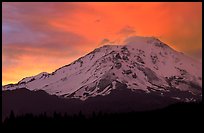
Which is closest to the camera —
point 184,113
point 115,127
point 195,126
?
point 195,126

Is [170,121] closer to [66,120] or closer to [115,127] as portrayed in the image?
[115,127]

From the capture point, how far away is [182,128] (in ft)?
431

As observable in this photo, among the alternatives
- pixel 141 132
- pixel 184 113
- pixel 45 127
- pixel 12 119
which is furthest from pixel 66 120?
pixel 184 113

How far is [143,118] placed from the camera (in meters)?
149

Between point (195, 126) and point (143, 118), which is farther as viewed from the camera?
point (143, 118)

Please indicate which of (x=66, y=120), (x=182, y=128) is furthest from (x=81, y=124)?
(x=182, y=128)

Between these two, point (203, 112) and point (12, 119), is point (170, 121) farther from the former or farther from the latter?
point (12, 119)

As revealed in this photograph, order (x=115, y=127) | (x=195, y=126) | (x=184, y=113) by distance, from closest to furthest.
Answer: (x=195, y=126) < (x=115, y=127) < (x=184, y=113)

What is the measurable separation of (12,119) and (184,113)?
177ft

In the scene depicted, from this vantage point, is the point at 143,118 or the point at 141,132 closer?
the point at 141,132

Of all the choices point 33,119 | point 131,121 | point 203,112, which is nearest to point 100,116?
point 131,121

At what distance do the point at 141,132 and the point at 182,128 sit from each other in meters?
11.6

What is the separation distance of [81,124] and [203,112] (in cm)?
3664

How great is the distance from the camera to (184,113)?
153875mm
